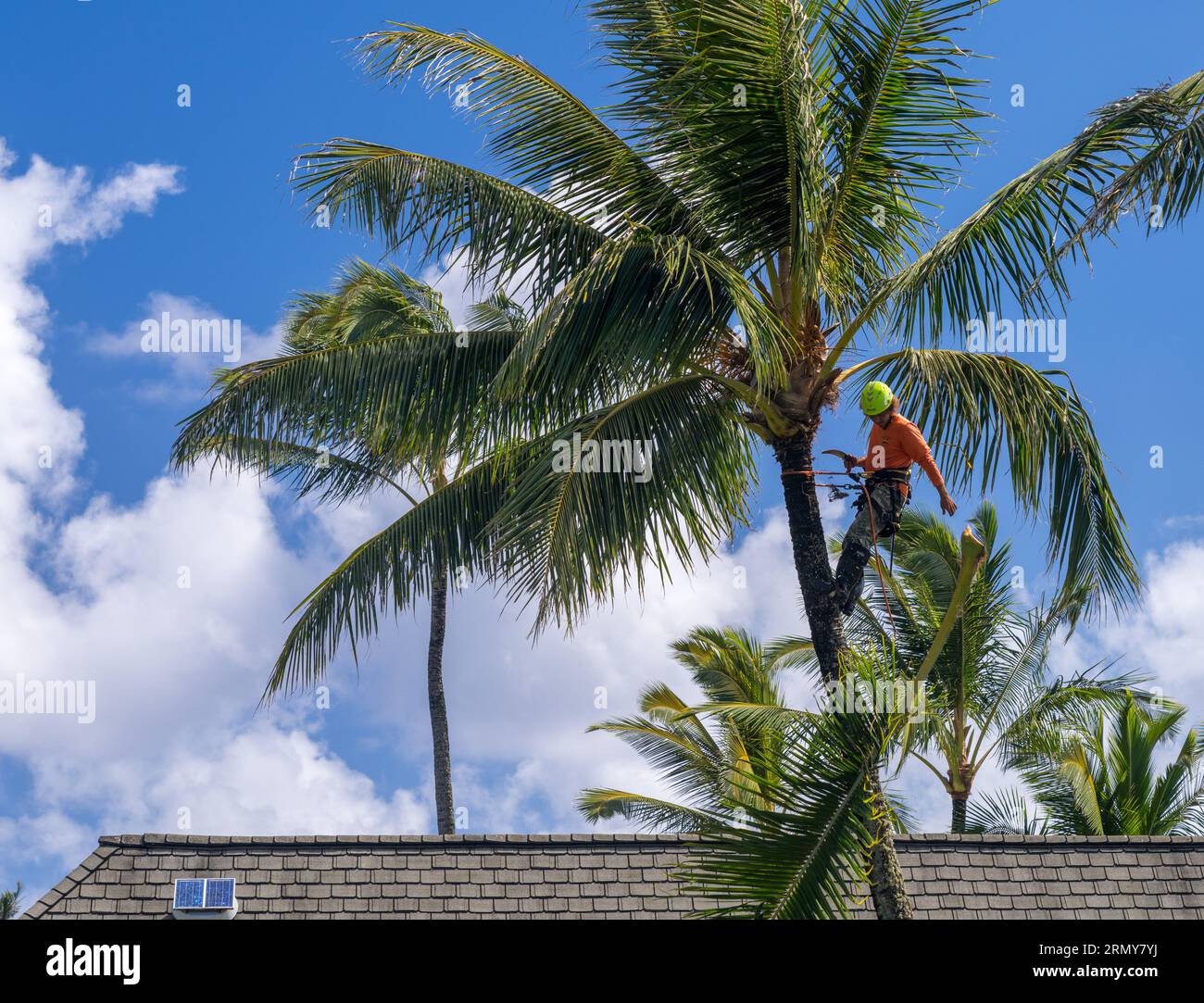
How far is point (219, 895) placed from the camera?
10430 millimetres

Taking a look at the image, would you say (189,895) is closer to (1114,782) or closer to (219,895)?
(219,895)

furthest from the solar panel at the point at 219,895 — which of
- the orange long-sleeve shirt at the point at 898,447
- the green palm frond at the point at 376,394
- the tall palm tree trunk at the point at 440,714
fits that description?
the tall palm tree trunk at the point at 440,714

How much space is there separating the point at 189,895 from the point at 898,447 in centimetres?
624

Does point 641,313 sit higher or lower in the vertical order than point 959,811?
higher

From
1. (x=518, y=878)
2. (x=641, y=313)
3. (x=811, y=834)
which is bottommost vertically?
(x=518, y=878)

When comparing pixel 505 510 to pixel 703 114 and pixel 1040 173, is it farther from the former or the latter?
pixel 1040 173

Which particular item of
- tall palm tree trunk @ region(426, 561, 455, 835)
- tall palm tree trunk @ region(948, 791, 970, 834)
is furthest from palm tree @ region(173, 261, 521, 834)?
tall palm tree trunk @ region(948, 791, 970, 834)

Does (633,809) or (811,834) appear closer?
(811,834)

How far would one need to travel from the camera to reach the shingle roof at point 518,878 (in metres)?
10.5

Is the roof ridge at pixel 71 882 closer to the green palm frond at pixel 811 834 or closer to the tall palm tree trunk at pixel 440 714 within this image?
the green palm frond at pixel 811 834

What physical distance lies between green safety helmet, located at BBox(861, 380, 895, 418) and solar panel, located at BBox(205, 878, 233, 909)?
19.6ft

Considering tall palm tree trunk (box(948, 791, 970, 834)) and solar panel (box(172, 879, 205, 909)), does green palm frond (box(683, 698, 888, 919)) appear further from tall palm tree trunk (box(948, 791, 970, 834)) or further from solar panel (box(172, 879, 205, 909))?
tall palm tree trunk (box(948, 791, 970, 834))

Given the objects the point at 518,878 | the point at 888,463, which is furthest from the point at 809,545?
the point at 518,878
